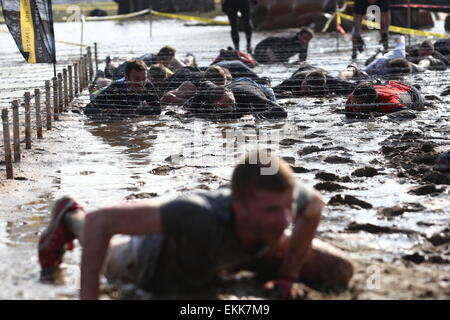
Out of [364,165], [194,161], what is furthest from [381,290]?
[194,161]

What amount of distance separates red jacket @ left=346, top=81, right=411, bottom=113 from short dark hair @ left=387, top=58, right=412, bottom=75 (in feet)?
8.73

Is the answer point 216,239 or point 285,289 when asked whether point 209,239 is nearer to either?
point 216,239

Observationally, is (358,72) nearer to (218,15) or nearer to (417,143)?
(417,143)

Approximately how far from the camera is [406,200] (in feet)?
24.2

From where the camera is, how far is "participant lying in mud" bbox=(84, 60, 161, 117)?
41.3ft

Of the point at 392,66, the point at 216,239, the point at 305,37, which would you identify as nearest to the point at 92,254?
the point at 216,239

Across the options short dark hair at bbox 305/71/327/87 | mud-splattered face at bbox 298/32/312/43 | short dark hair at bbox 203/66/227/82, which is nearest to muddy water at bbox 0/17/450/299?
short dark hair at bbox 305/71/327/87

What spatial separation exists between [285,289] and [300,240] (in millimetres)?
294

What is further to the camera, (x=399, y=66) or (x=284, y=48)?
(x=284, y=48)

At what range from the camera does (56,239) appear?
5582mm

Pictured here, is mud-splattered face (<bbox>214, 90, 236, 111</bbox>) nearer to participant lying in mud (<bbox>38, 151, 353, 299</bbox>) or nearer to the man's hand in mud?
participant lying in mud (<bbox>38, 151, 353, 299</bbox>)

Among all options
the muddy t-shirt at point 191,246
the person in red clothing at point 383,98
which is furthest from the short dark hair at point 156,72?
the muddy t-shirt at point 191,246

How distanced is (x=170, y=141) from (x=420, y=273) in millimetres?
5640

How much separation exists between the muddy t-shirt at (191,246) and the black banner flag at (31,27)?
Result: 7.16 m
